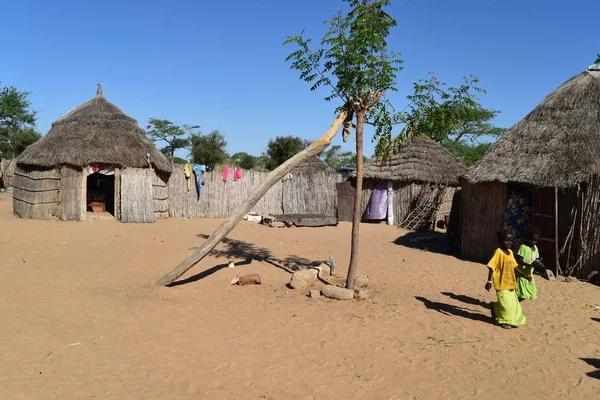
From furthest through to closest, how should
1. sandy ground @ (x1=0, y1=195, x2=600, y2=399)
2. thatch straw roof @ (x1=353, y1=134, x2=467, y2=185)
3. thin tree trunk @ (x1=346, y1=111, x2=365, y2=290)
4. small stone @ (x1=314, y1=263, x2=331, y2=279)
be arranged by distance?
thatch straw roof @ (x1=353, y1=134, x2=467, y2=185) → small stone @ (x1=314, y1=263, x2=331, y2=279) → thin tree trunk @ (x1=346, y1=111, x2=365, y2=290) → sandy ground @ (x1=0, y1=195, x2=600, y2=399)

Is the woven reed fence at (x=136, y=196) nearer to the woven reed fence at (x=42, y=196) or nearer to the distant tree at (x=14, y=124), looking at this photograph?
the woven reed fence at (x=42, y=196)

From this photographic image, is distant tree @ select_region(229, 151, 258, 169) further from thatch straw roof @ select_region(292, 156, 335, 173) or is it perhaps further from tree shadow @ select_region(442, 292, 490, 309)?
tree shadow @ select_region(442, 292, 490, 309)

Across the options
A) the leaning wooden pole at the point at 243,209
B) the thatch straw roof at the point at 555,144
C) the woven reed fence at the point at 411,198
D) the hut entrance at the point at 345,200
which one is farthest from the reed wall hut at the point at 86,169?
the thatch straw roof at the point at 555,144

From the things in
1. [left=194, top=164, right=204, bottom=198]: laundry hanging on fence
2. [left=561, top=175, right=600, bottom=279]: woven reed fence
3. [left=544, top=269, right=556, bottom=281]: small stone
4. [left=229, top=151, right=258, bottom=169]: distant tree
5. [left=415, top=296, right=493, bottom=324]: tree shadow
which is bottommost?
[left=415, top=296, right=493, bottom=324]: tree shadow

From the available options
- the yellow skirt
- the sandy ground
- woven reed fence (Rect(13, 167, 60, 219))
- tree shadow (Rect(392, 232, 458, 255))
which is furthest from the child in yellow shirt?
woven reed fence (Rect(13, 167, 60, 219))

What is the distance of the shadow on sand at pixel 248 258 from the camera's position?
792cm

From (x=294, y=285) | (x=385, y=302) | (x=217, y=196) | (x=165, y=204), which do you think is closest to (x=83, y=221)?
(x=165, y=204)

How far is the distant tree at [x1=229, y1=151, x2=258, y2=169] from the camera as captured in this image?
3509 cm

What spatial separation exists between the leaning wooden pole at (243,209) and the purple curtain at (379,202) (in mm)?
10136

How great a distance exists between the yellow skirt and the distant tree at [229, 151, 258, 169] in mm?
29932

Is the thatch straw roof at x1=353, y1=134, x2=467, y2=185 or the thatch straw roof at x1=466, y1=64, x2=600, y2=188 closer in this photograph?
the thatch straw roof at x1=466, y1=64, x2=600, y2=188

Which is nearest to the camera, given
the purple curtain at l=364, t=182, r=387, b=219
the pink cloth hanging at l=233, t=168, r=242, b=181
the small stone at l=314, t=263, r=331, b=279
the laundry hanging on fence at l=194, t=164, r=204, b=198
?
the small stone at l=314, t=263, r=331, b=279

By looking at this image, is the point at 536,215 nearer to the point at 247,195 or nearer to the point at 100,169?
the point at 247,195

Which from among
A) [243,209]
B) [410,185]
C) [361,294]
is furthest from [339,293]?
Answer: [410,185]
